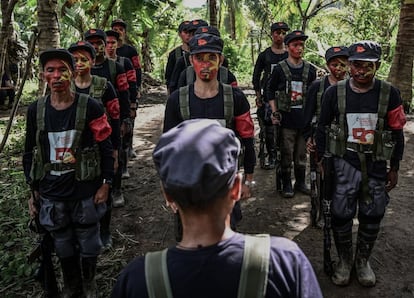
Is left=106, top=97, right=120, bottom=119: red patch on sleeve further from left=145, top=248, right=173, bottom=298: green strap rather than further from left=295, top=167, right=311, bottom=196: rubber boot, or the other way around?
left=145, top=248, right=173, bottom=298: green strap

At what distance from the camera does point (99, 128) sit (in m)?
3.79

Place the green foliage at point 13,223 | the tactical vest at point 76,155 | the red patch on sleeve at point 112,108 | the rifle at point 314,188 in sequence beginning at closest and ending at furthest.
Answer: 1. the tactical vest at point 76,155
2. the green foliage at point 13,223
3. the red patch on sleeve at point 112,108
4. the rifle at point 314,188

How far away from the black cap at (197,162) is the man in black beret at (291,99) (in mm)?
4538

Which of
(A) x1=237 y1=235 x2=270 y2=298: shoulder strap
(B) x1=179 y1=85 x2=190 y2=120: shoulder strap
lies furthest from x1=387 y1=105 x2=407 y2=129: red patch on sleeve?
(A) x1=237 y1=235 x2=270 y2=298: shoulder strap

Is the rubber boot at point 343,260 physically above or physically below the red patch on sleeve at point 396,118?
below

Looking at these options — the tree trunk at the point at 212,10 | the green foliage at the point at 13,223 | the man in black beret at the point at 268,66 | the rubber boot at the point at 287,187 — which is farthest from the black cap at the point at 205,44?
the tree trunk at the point at 212,10

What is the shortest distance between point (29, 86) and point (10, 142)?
9814 mm

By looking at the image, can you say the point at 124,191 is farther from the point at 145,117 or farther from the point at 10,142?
the point at 145,117

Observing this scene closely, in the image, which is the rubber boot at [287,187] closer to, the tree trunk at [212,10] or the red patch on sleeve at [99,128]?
the red patch on sleeve at [99,128]

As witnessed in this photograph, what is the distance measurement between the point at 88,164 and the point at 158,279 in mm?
2311

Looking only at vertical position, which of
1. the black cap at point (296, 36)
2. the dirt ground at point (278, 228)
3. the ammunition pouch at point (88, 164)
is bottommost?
the dirt ground at point (278, 228)

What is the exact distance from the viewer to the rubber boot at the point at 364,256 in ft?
13.6

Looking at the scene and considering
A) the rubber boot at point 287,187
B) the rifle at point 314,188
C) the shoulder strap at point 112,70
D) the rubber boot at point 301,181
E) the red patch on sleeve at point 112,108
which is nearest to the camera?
the red patch on sleeve at point 112,108

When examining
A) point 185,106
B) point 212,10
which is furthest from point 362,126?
point 212,10
